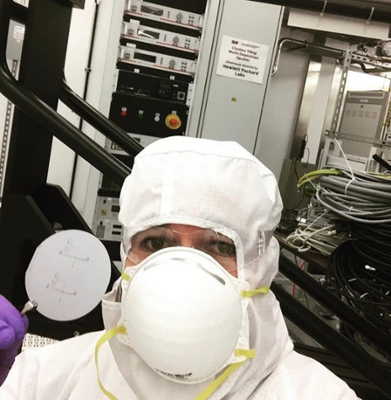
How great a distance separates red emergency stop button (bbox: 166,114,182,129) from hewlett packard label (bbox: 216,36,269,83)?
0.36 metres

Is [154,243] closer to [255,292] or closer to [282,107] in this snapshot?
[255,292]

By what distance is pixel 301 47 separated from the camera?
3.85m

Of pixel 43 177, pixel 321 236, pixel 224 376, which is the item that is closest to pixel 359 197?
pixel 321 236

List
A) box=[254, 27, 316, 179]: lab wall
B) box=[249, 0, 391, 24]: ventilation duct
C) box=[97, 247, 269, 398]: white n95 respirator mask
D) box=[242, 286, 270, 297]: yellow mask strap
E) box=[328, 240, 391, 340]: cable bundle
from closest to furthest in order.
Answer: box=[97, 247, 269, 398]: white n95 respirator mask, box=[242, 286, 270, 297]: yellow mask strap, box=[249, 0, 391, 24]: ventilation duct, box=[328, 240, 391, 340]: cable bundle, box=[254, 27, 316, 179]: lab wall

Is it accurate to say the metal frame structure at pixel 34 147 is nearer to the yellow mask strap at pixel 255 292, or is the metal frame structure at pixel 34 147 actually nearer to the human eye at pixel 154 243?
the human eye at pixel 154 243

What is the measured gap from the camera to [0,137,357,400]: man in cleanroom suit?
68 centimetres

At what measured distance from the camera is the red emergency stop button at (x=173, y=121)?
2531mm

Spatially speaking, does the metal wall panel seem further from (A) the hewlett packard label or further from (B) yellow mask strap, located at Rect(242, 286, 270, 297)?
(B) yellow mask strap, located at Rect(242, 286, 270, 297)

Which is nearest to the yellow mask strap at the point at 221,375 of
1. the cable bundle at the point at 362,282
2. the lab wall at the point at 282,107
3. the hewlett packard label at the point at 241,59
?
the cable bundle at the point at 362,282

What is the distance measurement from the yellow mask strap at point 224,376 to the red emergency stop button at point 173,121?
1939 millimetres

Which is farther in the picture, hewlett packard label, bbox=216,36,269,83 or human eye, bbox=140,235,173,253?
hewlett packard label, bbox=216,36,269,83

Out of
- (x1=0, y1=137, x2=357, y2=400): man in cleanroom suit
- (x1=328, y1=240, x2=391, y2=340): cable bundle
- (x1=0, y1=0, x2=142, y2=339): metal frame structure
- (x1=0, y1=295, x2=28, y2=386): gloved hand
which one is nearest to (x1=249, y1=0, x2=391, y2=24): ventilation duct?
(x1=0, y1=137, x2=357, y2=400): man in cleanroom suit

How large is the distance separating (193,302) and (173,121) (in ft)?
6.49

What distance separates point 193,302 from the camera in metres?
0.67
